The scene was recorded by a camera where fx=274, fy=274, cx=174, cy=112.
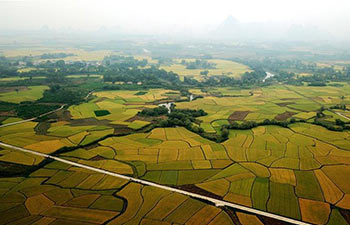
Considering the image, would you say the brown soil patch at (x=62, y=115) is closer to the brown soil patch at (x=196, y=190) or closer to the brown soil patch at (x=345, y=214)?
the brown soil patch at (x=196, y=190)

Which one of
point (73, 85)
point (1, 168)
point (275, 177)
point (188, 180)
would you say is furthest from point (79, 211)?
point (73, 85)

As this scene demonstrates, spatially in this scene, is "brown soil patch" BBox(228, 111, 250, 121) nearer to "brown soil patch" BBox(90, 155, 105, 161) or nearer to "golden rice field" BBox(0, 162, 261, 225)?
"brown soil patch" BBox(90, 155, 105, 161)

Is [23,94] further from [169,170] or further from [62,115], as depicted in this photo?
[169,170]

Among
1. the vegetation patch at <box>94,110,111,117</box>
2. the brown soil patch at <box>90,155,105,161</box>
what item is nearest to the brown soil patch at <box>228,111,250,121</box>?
the vegetation patch at <box>94,110,111,117</box>

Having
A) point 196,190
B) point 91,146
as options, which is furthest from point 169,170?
point 91,146

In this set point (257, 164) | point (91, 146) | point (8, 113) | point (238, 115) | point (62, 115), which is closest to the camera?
point (257, 164)

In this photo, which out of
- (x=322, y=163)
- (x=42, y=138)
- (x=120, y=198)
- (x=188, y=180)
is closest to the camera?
(x=120, y=198)

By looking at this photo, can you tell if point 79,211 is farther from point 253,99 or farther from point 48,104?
point 253,99

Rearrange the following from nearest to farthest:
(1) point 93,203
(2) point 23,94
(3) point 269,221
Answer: (3) point 269,221 < (1) point 93,203 < (2) point 23,94
